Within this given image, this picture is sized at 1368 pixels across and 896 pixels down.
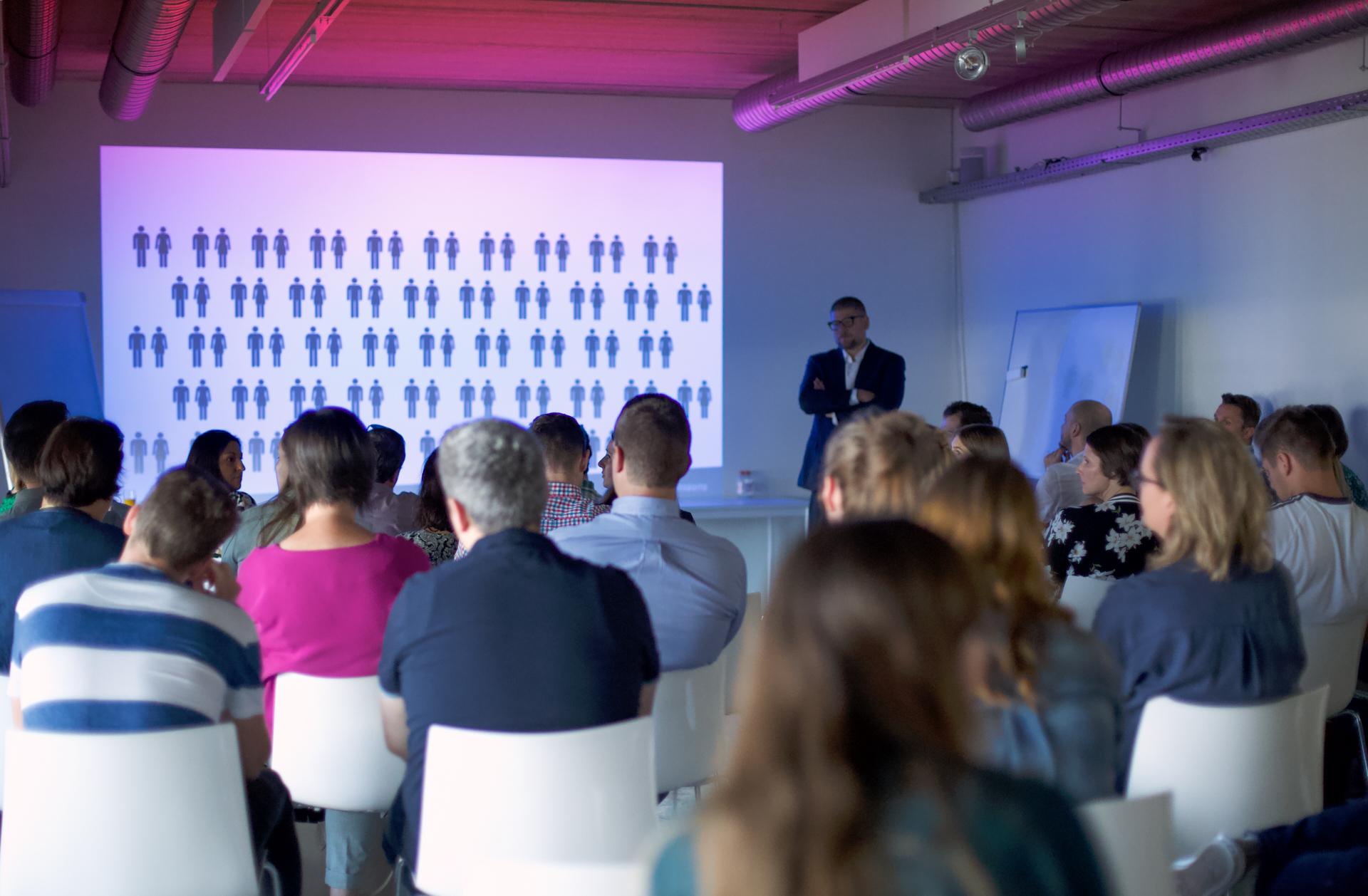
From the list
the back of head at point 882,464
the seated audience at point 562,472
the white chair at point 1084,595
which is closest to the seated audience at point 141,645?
the back of head at point 882,464

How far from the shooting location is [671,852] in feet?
3.92

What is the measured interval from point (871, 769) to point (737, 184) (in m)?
8.84

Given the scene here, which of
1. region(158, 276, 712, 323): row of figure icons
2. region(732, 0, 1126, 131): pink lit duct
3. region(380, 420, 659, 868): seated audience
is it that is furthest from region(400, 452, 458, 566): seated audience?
region(158, 276, 712, 323): row of figure icons

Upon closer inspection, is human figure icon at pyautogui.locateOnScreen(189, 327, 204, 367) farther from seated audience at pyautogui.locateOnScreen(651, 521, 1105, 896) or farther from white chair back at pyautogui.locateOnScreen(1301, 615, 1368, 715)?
seated audience at pyautogui.locateOnScreen(651, 521, 1105, 896)

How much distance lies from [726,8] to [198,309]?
12.7 ft

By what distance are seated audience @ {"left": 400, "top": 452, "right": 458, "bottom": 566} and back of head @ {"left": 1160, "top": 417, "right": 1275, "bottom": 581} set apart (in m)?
1.99

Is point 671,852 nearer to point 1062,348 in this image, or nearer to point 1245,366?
point 1245,366

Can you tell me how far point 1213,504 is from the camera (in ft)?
8.87

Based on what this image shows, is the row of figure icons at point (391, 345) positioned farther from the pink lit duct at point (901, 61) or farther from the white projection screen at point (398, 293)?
the pink lit duct at point (901, 61)

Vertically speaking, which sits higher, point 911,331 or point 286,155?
point 286,155

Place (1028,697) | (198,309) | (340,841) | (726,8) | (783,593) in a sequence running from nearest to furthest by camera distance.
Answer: (783,593)
(1028,697)
(340,841)
(726,8)
(198,309)

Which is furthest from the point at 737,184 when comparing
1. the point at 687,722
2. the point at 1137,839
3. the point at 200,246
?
the point at 1137,839

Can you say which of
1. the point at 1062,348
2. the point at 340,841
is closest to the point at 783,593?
the point at 340,841

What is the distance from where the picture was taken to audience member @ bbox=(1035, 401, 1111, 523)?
17.3ft
